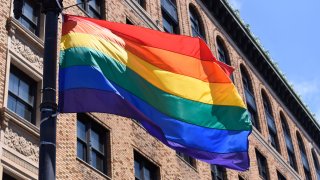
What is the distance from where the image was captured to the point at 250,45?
4338 cm

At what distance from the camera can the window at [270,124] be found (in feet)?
139

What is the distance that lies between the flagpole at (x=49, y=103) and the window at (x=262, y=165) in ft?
90.3

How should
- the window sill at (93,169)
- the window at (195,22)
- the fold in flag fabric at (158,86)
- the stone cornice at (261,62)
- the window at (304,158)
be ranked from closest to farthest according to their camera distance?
the fold in flag fabric at (158,86)
the window sill at (93,169)
the window at (195,22)
the stone cornice at (261,62)
the window at (304,158)

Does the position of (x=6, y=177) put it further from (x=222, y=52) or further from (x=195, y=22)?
(x=222, y=52)

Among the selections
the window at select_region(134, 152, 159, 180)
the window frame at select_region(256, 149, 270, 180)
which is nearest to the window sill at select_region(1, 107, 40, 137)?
the window at select_region(134, 152, 159, 180)

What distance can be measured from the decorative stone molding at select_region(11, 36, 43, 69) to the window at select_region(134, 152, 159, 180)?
18.2ft

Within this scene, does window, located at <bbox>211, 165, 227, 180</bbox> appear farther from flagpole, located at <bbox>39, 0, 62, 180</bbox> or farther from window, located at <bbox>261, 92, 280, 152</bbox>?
flagpole, located at <bbox>39, 0, 62, 180</bbox>

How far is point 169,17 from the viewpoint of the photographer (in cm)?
3384

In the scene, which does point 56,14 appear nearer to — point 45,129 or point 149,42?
point 45,129

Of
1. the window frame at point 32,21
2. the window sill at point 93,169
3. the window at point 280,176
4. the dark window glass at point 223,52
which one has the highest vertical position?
the dark window glass at point 223,52

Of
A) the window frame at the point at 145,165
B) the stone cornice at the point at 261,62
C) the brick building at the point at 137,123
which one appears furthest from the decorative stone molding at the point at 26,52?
the stone cornice at the point at 261,62

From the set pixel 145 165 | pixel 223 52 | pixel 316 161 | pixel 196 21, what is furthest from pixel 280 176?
pixel 145 165

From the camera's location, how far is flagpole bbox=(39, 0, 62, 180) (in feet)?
32.3

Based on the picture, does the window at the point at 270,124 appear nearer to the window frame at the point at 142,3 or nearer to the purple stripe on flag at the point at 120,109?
the window frame at the point at 142,3
